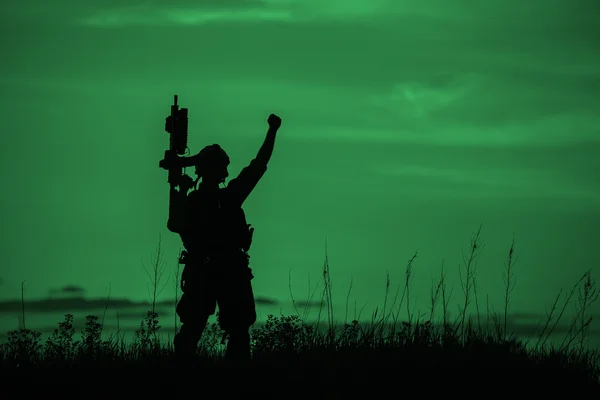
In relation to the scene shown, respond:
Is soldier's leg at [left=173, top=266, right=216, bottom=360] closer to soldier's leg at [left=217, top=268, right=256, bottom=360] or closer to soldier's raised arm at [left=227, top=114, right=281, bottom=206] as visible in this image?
soldier's leg at [left=217, top=268, right=256, bottom=360]

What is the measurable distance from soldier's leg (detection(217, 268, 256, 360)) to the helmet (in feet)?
4.01

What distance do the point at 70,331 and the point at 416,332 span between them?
4.39 m

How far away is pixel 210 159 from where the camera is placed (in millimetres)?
9930

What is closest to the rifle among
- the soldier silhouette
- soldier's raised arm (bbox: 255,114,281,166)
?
the soldier silhouette

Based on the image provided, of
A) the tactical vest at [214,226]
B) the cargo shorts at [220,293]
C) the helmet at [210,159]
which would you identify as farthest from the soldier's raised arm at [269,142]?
the cargo shorts at [220,293]

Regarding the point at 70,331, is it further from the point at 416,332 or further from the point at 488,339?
the point at 488,339

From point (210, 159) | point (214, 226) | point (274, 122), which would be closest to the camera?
point (214, 226)

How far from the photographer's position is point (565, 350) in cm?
1172

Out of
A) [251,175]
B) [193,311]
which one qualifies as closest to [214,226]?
[251,175]

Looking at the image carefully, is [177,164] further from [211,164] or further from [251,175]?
[251,175]

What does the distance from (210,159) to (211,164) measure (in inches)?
2.2

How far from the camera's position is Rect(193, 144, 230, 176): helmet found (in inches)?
391

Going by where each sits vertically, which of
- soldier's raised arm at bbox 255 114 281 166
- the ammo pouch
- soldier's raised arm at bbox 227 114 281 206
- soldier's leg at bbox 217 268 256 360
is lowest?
soldier's leg at bbox 217 268 256 360

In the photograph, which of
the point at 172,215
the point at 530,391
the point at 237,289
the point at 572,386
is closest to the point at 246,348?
the point at 237,289
